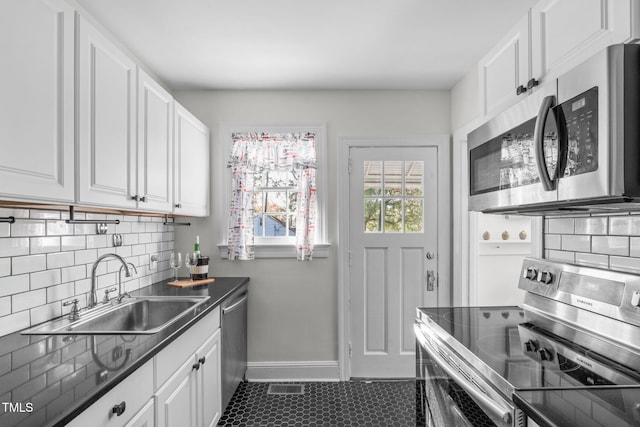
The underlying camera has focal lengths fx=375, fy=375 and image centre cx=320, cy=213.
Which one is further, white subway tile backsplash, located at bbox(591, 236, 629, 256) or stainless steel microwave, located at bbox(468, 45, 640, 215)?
white subway tile backsplash, located at bbox(591, 236, 629, 256)

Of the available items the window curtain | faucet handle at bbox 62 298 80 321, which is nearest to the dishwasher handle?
the window curtain

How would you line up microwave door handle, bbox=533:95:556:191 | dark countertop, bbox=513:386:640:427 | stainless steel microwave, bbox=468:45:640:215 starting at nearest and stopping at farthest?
1. dark countertop, bbox=513:386:640:427
2. stainless steel microwave, bbox=468:45:640:215
3. microwave door handle, bbox=533:95:556:191

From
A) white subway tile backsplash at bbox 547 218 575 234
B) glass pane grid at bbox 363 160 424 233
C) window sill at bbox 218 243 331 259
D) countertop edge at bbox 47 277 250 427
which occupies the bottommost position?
countertop edge at bbox 47 277 250 427

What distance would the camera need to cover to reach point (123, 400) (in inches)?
46.2

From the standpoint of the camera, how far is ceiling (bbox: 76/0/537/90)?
6.32 ft

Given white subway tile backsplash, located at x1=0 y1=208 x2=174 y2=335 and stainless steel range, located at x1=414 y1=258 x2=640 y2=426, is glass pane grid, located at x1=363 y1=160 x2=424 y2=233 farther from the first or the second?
white subway tile backsplash, located at x1=0 y1=208 x2=174 y2=335

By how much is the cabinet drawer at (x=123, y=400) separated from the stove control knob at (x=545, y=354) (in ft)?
4.30

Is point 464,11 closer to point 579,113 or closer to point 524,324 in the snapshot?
point 579,113

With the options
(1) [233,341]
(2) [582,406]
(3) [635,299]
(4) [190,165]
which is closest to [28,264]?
(4) [190,165]

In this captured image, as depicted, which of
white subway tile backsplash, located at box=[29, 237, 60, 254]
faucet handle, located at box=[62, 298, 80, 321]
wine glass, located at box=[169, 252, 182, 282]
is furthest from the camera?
wine glass, located at box=[169, 252, 182, 282]

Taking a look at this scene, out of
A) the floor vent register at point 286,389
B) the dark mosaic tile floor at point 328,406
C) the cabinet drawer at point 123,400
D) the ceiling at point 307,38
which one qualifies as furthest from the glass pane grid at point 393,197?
the cabinet drawer at point 123,400

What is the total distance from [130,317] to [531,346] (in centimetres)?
193

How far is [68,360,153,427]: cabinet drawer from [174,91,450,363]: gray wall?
1738 millimetres

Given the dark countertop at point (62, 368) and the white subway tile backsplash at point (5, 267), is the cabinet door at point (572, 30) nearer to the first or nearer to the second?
the dark countertop at point (62, 368)
